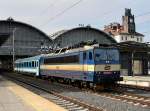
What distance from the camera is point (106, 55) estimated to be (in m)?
25.6

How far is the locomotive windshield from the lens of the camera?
82.9ft

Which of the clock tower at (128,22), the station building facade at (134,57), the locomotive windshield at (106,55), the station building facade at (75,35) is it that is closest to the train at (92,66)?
the locomotive windshield at (106,55)

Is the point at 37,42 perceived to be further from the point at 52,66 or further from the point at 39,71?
the point at 52,66

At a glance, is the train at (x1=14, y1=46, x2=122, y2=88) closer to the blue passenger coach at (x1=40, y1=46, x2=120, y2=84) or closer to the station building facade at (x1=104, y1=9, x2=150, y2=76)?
the blue passenger coach at (x1=40, y1=46, x2=120, y2=84)

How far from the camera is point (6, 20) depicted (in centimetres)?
9394

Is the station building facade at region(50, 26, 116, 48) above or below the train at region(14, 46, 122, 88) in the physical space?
above

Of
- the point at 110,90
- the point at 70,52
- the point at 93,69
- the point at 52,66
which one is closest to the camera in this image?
the point at 93,69

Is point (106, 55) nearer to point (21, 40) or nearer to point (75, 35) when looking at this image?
point (21, 40)

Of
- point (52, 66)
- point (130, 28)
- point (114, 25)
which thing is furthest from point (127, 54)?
point (114, 25)

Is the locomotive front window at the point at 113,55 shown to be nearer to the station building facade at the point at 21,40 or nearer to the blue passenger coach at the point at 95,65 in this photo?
the blue passenger coach at the point at 95,65

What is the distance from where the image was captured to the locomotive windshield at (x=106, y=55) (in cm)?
2526

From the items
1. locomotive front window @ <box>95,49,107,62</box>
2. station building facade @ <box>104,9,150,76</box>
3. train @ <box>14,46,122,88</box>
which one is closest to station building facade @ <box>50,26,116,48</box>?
station building facade @ <box>104,9,150,76</box>

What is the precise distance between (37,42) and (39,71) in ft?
172

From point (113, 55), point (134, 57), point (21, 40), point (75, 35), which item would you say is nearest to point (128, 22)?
point (75, 35)
